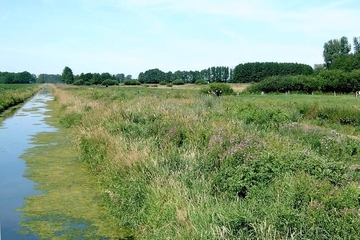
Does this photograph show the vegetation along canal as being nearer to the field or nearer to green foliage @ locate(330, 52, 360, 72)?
the field

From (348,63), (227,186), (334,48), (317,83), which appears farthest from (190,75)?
(227,186)

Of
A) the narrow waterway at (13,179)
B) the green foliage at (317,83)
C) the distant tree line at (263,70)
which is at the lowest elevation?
the narrow waterway at (13,179)

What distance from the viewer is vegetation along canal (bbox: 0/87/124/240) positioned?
23.7 ft

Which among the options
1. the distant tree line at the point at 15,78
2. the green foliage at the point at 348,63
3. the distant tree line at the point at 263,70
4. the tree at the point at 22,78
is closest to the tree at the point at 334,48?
the distant tree line at the point at 263,70

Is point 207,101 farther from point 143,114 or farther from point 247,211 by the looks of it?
point 247,211

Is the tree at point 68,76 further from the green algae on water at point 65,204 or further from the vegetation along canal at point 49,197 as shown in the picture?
the green algae on water at point 65,204

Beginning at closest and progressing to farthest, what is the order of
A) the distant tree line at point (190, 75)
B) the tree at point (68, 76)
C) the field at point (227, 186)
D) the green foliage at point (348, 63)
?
the field at point (227, 186), the green foliage at point (348, 63), the distant tree line at point (190, 75), the tree at point (68, 76)

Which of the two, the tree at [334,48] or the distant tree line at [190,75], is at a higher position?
the tree at [334,48]

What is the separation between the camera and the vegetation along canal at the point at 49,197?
23.7 ft

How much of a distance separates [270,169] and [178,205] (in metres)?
1.81

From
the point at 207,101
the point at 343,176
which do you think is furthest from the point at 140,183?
the point at 207,101

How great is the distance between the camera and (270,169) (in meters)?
6.73

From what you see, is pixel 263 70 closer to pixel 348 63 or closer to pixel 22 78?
pixel 348 63

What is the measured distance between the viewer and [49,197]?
9.17m
